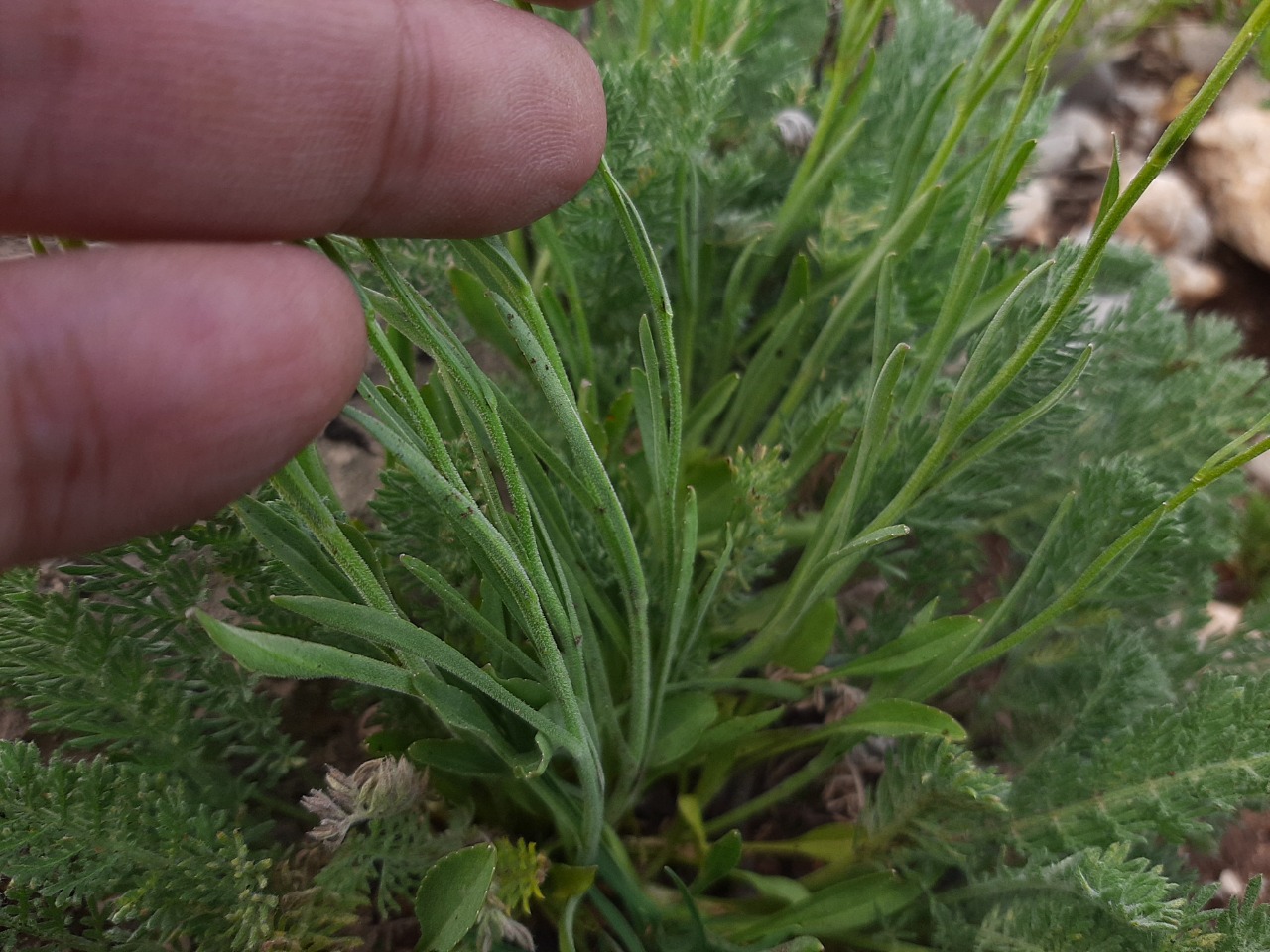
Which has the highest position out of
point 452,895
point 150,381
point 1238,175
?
point 1238,175

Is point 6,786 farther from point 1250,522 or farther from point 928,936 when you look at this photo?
point 1250,522

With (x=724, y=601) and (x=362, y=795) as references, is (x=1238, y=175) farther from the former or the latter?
(x=362, y=795)

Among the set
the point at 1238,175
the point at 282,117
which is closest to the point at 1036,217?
the point at 1238,175

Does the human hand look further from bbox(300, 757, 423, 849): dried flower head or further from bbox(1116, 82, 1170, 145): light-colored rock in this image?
bbox(1116, 82, 1170, 145): light-colored rock

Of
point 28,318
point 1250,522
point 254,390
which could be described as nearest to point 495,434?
point 254,390

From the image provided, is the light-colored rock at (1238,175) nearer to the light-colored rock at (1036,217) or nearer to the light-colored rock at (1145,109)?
the light-colored rock at (1145,109)

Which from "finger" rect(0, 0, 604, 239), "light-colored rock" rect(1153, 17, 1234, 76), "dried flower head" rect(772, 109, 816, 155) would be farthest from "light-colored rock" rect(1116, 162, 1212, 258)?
"finger" rect(0, 0, 604, 239)
